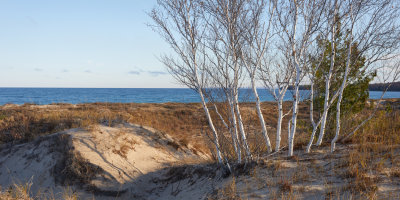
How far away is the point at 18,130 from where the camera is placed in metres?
9.95

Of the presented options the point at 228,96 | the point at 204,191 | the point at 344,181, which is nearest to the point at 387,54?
the point at 344,181

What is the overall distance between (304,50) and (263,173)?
308 centimetres

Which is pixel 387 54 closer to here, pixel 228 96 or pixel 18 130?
pixel 228 96

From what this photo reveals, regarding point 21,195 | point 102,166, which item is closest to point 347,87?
point 102,166

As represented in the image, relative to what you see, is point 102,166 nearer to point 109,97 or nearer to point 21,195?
point 21,195

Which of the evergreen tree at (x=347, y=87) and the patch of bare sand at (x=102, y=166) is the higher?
the evergreen tree at (x=347, y=87)

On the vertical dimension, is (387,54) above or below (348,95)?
above

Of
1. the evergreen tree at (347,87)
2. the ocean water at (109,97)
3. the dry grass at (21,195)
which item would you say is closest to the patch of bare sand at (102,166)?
the dry grass at (21,195)

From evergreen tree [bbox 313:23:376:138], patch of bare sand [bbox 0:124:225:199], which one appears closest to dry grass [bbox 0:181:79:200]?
patch of bare sand [bbox 0:124:225:199]

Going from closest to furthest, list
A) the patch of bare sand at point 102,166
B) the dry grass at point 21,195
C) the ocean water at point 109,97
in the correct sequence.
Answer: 1. the dry grass at point 21,195
2. the patch of bare sand at point 102,166
3. the ocean water at point 109,97

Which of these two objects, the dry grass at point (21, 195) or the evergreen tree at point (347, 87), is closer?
the dry grass at point (21, 195)

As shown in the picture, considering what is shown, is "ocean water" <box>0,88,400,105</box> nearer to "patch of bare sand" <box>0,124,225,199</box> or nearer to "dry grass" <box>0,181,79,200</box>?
"patch of bare sand" <box>0,124,225,199</box>

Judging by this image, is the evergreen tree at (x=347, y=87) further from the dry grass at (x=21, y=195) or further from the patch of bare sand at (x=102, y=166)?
the dry grass at (x=21, y=195)

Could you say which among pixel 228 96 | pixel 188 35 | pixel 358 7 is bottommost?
pixel 228 96
